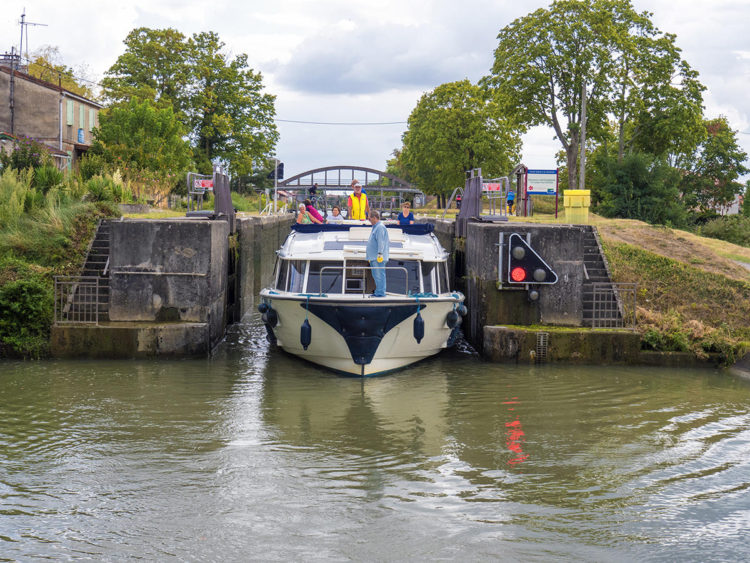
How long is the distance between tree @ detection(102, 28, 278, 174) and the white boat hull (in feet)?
122

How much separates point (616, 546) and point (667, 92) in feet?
128

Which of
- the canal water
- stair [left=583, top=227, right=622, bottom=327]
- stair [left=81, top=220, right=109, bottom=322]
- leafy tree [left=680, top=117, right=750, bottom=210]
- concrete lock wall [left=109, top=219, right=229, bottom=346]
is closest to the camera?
the canal water

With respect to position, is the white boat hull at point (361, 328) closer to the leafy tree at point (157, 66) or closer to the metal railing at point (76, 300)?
the metal railing at point (76, 300)

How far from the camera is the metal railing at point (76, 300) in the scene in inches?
589

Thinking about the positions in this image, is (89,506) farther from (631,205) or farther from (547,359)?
(631,205)

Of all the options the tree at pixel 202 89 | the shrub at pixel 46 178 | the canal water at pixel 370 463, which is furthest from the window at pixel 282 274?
the tree at pixel 202 89

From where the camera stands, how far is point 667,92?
4197 centimetres

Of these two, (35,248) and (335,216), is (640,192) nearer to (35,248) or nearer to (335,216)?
(335,216)

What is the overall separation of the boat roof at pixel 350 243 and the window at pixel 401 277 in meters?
0.22

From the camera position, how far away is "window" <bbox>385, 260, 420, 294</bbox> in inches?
575

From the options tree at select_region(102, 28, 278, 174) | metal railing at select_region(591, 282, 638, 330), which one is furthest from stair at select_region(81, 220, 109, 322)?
tree at select_region(102, 28, 278, 174)

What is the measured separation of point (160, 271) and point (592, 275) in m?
9.21

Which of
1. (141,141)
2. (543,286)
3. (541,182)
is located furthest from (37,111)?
(543,286)

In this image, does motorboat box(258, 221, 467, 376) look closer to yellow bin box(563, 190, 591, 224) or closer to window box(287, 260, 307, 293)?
window box(287, 260, 307, 293)
